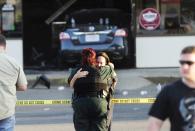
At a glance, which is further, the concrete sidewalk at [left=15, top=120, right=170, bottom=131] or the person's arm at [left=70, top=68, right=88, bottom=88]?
the concrete sidewalk at [left=15, top=120, right=170, bottom=131]

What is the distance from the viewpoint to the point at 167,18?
A: 20359 mm

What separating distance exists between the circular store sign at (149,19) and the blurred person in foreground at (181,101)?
50.8 ft

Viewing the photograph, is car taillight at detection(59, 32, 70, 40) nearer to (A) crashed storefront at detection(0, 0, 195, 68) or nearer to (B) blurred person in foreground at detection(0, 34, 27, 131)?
(A) crashed storefront at detection(0, 0, 195, 68)

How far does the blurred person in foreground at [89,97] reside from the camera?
Result: 809cm

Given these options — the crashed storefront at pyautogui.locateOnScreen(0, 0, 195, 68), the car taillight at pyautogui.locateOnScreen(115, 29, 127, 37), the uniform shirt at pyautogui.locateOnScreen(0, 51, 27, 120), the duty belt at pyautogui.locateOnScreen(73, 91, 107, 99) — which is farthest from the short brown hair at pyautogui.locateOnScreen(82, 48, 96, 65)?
the crashed storefront at pyautogui.locateOnScreen(0, 0, 195, 68)

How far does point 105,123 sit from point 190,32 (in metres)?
12.5

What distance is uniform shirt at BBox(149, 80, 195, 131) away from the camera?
484 cm

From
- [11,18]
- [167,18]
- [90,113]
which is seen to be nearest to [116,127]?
[90,113]

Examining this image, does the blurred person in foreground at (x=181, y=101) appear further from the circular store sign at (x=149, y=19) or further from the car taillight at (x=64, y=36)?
the circular store sign at (x=149, y=19)

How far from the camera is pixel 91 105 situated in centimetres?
805

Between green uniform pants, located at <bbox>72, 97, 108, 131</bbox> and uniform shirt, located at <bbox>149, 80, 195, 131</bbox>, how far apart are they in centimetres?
317

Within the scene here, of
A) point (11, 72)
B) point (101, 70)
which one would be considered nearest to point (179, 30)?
point (101, 70)

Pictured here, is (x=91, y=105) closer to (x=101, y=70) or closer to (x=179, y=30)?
(x=101, y=70)

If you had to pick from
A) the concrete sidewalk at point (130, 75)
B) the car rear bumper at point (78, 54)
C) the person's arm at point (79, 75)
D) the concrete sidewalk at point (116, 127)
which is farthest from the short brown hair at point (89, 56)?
the car rear bumper at point (78, 54)
